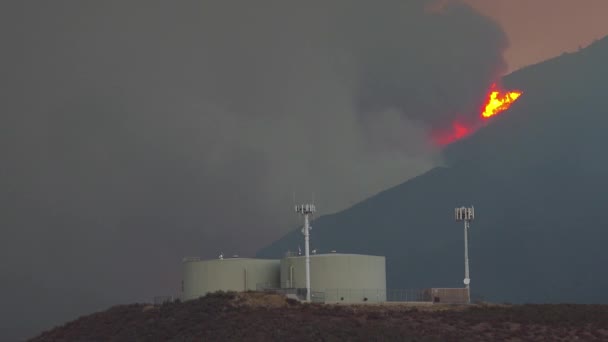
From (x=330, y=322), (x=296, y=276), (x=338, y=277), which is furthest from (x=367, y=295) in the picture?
(x=330, y=322)

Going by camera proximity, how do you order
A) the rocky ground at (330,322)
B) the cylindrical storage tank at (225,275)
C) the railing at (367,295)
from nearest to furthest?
the rocky ground at (330,322), the railing at (367,295), the cylindrical storage tank at (225,275)

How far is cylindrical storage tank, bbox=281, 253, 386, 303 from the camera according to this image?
7569 centimetres

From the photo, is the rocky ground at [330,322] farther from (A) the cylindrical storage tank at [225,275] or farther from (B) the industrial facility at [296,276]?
(A) the cylindrical storage tank at [225,275]

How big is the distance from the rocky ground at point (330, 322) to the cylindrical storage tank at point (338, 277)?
8339mm

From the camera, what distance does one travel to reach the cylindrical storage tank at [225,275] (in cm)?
8038

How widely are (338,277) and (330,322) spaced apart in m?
20.5

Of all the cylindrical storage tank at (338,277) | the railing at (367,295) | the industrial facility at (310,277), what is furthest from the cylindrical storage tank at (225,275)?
the cylindrical storage tank at (338,277)

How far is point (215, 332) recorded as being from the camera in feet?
183

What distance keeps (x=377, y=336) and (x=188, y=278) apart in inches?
1374

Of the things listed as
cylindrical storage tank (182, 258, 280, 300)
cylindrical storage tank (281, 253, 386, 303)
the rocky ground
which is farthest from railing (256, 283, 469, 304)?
the rocky ground

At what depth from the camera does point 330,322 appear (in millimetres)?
55688

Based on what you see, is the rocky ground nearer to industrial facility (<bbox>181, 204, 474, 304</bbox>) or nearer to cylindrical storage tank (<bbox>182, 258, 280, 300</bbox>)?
industrial facility (<bbox>181, 204, 474, 304</bbox>)

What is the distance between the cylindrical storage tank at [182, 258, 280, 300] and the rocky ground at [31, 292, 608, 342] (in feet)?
36.7

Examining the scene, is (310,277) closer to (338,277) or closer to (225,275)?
(338,277)
